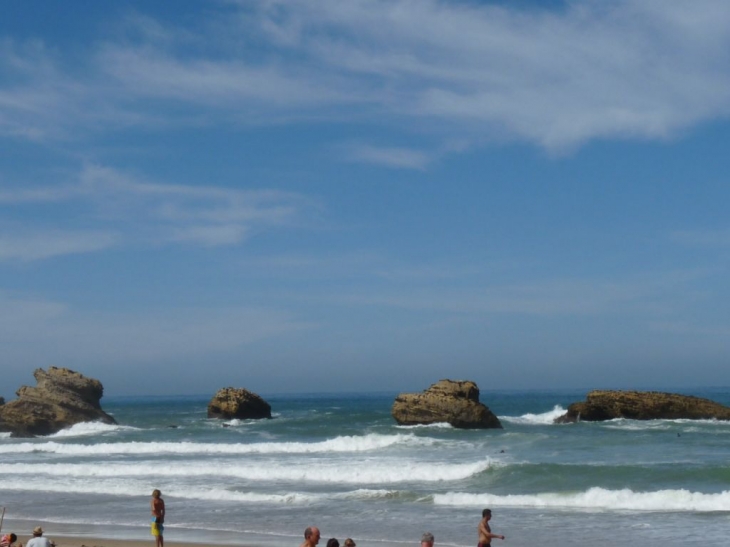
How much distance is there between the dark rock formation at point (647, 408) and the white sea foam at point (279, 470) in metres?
22.2

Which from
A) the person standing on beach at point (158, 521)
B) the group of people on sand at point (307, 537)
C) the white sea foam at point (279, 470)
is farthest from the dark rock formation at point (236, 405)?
the person standing on beach at point (158, 521)

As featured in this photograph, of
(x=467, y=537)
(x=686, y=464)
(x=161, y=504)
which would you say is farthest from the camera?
(x=686, y=464)

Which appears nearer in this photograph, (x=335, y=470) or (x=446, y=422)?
(x=335, y=470)

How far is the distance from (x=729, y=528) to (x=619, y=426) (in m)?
26.7

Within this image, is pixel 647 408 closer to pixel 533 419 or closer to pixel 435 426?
pixel 435 426

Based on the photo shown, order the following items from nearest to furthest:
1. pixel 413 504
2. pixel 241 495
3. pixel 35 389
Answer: pixel 413 504
pixel 241 495
pixel 35 389

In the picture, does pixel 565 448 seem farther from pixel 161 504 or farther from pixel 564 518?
pixel 161 504

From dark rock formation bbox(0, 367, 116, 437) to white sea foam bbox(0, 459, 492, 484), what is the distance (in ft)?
Result: 50.5

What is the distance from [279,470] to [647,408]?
2716cm

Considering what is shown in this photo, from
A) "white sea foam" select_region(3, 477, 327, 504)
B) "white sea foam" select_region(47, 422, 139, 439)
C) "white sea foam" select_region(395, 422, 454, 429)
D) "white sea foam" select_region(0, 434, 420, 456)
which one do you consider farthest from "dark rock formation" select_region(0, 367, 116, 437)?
"white sea foam" select_region(3, 477, 327, 504)

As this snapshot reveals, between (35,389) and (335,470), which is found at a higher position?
(35,389)

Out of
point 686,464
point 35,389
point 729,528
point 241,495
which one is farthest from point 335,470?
point 35,389

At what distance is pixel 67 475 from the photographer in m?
29.4

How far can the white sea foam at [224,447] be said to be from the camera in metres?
37.0
